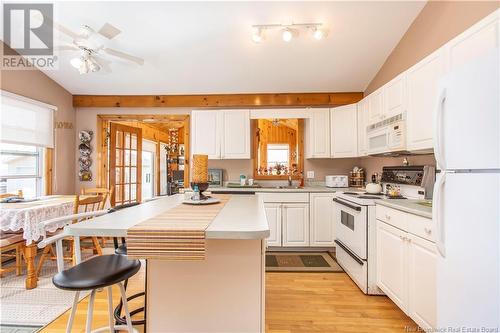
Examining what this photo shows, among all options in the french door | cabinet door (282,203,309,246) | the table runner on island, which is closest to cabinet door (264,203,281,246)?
cabinet door (282,203,309,246)

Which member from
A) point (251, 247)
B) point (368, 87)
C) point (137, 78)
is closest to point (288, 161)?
point (368, 87)

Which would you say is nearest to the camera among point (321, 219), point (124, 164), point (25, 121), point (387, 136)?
point (387, 136)

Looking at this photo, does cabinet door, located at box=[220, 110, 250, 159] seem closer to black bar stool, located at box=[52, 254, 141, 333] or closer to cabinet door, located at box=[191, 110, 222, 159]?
cabinet door, located at box=[191, 110, 222, 159]

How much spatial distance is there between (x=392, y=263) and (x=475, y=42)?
1.73m

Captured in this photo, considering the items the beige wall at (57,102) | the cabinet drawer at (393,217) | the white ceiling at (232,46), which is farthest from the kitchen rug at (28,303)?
the cabinet drawer at (393,217)

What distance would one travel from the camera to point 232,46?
10.2 ft

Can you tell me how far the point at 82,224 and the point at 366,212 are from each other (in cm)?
229

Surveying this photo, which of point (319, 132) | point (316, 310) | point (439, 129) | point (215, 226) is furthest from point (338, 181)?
point (215, 226)

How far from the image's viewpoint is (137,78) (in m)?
3.72

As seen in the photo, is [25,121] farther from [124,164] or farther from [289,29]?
[289,29]

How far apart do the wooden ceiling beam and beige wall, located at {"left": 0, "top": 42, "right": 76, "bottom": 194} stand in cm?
26

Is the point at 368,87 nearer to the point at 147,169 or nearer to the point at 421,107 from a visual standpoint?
the point at 421,107

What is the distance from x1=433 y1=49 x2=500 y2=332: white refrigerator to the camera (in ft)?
3.35

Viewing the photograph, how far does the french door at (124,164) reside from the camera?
169 inches
